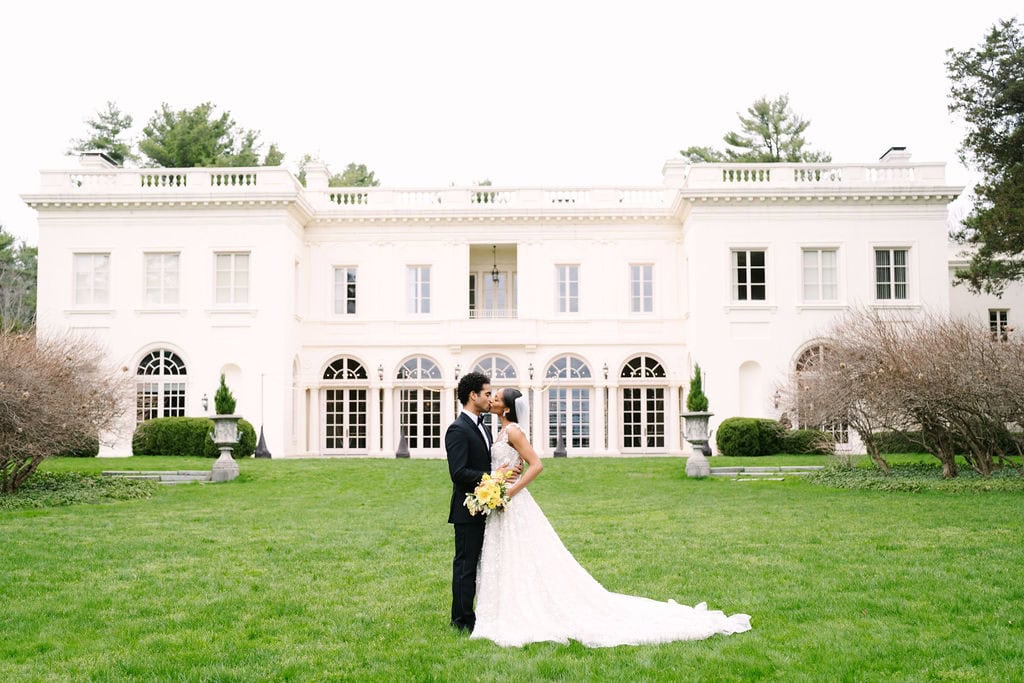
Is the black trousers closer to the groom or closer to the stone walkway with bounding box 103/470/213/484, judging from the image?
the groom

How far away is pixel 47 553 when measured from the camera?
34.4 ft

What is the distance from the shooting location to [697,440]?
68.8ft

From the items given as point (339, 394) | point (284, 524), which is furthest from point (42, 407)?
point (339, 394)

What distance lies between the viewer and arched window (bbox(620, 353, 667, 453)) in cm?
3067

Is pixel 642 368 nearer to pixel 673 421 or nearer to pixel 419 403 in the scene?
pixel 673 421

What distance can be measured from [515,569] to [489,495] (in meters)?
0.57

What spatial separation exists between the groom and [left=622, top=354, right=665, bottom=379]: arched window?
2402 cm

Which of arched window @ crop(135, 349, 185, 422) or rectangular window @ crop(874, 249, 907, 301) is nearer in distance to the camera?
rectangular window @ crop(874, 249, 907, 301)

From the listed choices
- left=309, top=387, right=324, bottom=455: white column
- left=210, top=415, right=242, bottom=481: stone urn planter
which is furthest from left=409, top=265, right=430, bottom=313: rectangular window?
left=210, top=415, right=242, bottom=481: stone urn planter

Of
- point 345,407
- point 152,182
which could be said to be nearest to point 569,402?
point 345,407

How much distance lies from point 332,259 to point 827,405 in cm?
1743

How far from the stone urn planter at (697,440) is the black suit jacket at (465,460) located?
542 inches

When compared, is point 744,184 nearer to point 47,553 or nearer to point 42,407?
point 42,407

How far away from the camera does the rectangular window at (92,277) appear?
2983cm
